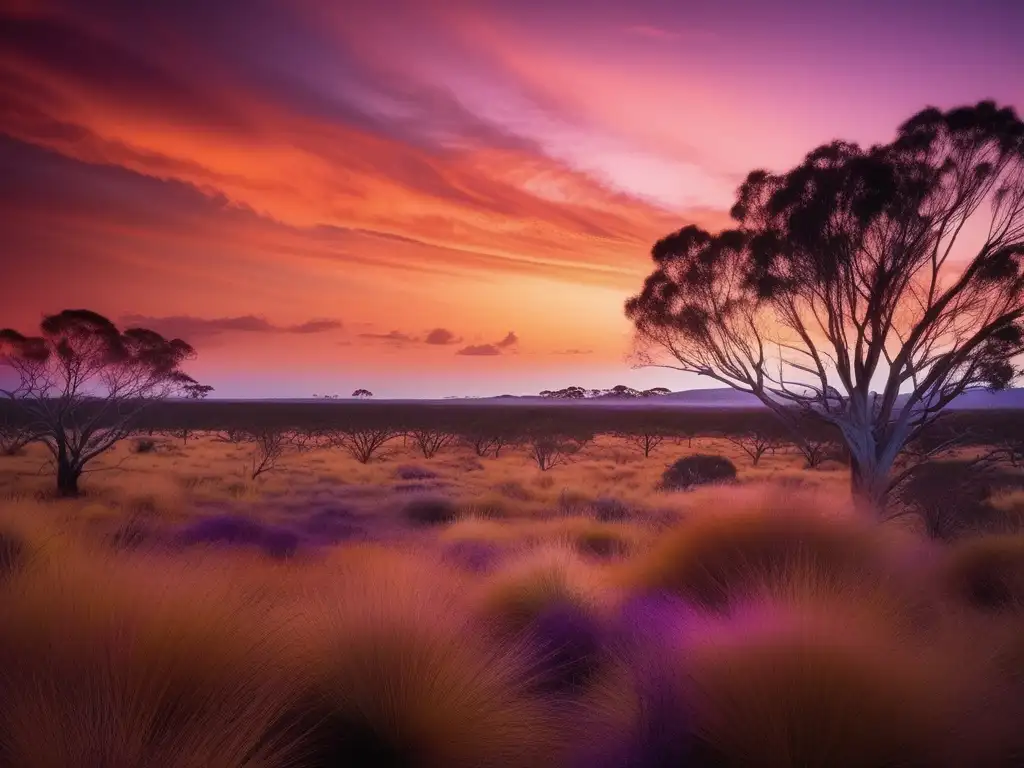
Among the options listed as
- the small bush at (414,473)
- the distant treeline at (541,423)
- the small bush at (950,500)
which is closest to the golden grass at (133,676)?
the small bush at (950,500)

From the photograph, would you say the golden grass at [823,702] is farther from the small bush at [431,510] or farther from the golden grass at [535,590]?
the small bush at [431,510]

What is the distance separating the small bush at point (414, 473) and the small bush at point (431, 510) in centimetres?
701

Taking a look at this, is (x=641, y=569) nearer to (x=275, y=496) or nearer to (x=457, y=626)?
(x=457, y=626)

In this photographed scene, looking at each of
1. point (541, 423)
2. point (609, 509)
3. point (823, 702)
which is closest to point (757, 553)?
point (823, 702)

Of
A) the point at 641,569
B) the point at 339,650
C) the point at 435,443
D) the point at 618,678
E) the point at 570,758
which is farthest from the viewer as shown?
the point at 435,443

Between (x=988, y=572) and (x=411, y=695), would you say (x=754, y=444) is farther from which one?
(x=411, y=695)

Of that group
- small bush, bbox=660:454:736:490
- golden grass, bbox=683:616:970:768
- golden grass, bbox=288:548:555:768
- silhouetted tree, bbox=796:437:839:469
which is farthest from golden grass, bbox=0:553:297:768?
silhouetted tree, bbox=796:437:839:469

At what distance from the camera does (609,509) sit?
56.6 ft

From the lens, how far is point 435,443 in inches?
1529

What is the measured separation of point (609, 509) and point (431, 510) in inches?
189

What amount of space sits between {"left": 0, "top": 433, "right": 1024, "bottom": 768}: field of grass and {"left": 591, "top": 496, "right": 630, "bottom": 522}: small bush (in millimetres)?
8658

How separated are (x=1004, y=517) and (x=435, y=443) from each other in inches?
1136

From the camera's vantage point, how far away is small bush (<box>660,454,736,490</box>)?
2480 centimetres

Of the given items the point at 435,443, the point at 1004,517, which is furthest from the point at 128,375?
the point at 1004,517
